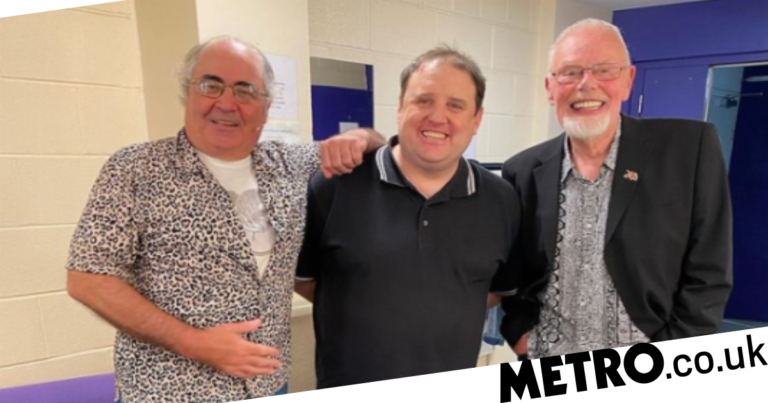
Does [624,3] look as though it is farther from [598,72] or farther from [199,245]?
[199,245]

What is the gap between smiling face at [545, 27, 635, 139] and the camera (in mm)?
1053

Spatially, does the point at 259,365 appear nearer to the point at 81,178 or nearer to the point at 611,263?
the point at 81,178

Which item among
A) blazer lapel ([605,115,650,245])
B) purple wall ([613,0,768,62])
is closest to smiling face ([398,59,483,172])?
blazer lapel ([605,115,650,245])

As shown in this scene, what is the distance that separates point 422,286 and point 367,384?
0.30m

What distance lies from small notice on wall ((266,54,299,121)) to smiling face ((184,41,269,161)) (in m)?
0.20

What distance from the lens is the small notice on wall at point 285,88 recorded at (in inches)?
42.6

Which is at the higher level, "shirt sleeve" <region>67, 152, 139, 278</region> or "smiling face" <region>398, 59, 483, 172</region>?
"smiling face" <region>398, 59, 483, 172</region>

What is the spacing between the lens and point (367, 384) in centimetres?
106

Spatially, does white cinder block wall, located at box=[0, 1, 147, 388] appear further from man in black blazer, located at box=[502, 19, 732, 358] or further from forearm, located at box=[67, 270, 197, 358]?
man in black blazer, located at box=[502, 19, 732, 358]

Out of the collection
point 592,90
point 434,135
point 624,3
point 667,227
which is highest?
point 624,3

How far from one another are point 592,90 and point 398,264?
668 mm

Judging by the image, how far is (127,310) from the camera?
78 centimetres

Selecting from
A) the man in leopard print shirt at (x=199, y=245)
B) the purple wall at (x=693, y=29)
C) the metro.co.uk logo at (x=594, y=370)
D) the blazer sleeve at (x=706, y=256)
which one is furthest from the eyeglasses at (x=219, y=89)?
the purple wall at (x=693, y=29)

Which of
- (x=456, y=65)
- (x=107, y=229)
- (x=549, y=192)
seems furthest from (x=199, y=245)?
(x=549, y=192)
